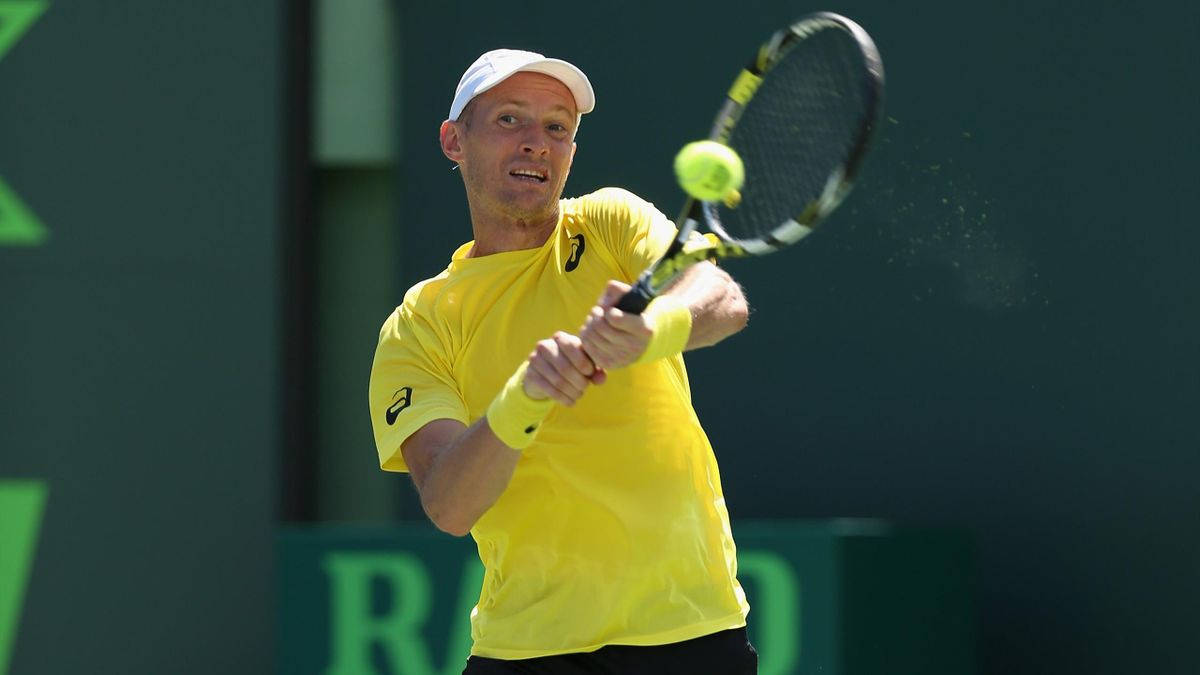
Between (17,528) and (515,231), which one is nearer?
(515,231)

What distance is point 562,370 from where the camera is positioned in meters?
2.80

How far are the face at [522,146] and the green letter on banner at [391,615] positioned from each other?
7.29ft

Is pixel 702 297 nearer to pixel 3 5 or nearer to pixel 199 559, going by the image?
pixel 199 559

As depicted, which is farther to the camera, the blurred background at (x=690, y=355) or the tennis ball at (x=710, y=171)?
the blurred background at (x=690, y=355)

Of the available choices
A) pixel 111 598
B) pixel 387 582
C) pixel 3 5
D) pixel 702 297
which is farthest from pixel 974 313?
pixel 3 5

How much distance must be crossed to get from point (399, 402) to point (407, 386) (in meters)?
0.03

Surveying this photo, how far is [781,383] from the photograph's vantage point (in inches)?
235

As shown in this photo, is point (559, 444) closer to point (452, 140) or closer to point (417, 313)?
point (417, 313)

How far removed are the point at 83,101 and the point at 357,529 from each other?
236 centimetres

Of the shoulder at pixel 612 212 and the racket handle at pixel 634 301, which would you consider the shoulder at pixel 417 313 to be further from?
the racket handle at pixel 634 301

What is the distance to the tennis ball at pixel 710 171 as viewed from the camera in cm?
293

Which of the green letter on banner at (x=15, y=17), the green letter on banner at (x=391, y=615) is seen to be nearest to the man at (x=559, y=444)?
the green letter on banner at (x=391, y=615)

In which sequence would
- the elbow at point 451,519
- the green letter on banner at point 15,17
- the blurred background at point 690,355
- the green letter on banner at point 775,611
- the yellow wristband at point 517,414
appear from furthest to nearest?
the green letter on banner at point 15,17, the blurred background at point 690,355, the green letter on banner at point 775,611, the elbow at point 451,519, the yellow wristband at point 517,414

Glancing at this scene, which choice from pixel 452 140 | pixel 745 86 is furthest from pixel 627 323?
pixel 452 140
